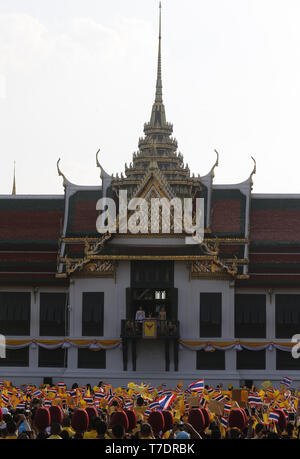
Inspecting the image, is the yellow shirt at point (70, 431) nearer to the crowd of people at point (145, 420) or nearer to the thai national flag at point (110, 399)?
the crowd of people at point (145, 420)

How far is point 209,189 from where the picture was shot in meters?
50.8

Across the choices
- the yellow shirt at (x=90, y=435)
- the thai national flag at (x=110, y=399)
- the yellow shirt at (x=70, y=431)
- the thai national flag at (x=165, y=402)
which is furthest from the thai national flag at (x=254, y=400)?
the yellow shirt at (x=90, y=435)

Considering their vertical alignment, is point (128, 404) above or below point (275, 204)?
below

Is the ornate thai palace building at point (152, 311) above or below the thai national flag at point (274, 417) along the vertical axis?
above

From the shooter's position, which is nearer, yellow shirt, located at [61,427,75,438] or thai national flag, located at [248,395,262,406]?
yellow shirt, located at [61,427,75,438]

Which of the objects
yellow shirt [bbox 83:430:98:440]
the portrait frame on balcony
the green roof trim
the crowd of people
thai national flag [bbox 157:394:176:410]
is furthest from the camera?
the green roof trim

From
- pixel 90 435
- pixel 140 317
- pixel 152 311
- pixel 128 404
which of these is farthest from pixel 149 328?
pixel 90 435

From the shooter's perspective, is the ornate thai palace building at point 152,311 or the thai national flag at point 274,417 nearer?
the thai national flag at point 274,417

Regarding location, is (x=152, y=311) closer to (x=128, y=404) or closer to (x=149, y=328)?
(x=149, y=328)

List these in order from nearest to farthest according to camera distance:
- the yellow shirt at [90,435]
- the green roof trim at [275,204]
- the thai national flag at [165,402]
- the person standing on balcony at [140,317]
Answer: the yellow shirt at [90,435] → the thai national flag at [165,402] → the person standing on balcony at [140,317] → the green roof trim at [275,204]

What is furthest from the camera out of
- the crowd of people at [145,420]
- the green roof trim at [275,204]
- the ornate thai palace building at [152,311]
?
the green roof trim at [275,204]

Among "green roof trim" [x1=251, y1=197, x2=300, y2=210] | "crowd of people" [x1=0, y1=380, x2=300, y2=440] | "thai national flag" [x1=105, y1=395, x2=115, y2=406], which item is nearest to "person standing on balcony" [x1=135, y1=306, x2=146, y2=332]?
"green roof trim" [x1=251, y1=197, x2=300, y2=210]

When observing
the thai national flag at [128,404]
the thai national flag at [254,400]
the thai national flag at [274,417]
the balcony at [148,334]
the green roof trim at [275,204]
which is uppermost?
the green roof trim at [275,204]

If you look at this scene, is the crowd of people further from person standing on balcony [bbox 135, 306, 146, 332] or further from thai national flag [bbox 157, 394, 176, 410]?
person standing on balcony [bbox 135, 306, 146, 332]
